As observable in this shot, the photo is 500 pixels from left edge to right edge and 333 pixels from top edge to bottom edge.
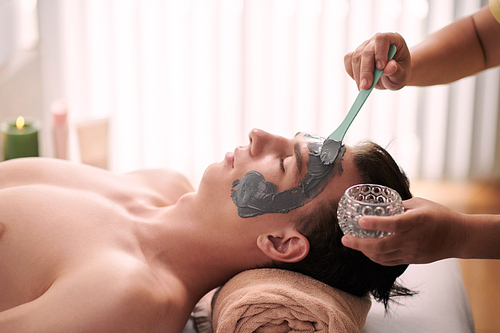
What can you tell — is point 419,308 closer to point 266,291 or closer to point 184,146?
point 266,291

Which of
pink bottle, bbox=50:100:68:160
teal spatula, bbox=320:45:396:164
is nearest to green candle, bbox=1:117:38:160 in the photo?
pink bottle, bbox=50:100:68:160

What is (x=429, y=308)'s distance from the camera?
1456 millimetres

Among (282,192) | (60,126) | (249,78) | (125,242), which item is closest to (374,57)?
(282,192)

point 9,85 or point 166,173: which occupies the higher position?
point 9,85

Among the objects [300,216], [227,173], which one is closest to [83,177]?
[227,173]

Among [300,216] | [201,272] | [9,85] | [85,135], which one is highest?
[9,85]

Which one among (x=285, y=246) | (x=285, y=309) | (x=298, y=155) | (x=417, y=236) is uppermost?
(x=298, y=155)

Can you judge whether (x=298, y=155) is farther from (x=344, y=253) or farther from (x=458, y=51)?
(x=458, y=51)

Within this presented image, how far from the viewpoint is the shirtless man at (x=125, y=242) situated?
1.05 m

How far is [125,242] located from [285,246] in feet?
1.45

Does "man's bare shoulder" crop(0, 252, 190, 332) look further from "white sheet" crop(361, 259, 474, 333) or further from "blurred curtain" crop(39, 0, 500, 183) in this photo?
"blurred curtain" crop(39, 0, 500, 183)

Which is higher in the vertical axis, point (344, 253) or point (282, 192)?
point (282, 192)

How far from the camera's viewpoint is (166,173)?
1.81m

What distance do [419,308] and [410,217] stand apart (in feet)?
2.21
